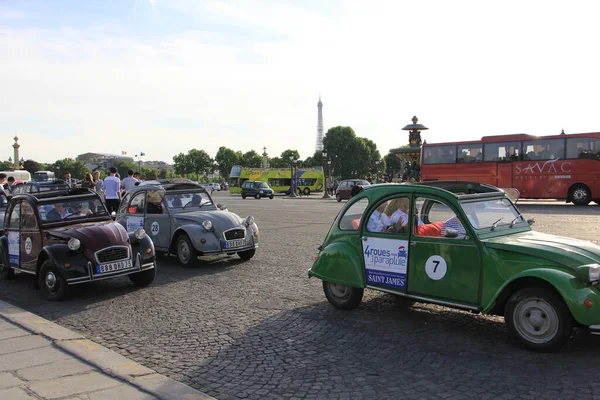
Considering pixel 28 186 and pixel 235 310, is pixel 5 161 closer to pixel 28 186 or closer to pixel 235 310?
pixel 28 186

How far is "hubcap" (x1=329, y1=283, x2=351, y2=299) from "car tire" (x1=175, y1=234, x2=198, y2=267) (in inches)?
156

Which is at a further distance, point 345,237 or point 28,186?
point 28,186

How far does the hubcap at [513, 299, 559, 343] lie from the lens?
452cm

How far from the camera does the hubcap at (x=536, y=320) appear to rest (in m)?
4.52

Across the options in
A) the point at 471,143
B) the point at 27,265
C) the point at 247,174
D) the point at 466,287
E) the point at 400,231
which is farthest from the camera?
the point at 247,174

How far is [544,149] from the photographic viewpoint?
24797mm

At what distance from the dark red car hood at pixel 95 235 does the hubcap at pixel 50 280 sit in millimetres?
553

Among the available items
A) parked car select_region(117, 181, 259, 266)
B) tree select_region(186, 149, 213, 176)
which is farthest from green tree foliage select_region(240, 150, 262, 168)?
parked car select_region(117, 181, 259, 266)

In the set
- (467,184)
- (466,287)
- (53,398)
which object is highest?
(467,184)

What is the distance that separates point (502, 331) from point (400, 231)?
1453mm

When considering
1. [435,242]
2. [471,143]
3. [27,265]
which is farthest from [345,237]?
[471,143]

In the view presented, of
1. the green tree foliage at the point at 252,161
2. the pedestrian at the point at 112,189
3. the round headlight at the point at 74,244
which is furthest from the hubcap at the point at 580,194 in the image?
the green tree foliage at the point at 252,161

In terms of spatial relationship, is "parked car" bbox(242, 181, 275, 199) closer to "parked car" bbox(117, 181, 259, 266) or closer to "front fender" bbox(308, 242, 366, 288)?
"parked car" bbox(117, 181, 259, 266)

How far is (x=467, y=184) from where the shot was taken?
237 inches
